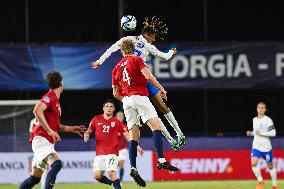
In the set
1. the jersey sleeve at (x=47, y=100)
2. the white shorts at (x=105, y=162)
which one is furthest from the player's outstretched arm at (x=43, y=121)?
the white shorts at (x=105, y=162)

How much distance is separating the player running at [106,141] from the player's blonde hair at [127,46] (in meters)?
2.85

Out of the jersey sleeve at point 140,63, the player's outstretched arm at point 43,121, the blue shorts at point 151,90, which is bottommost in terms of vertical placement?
the player's outstretched arm at point 43,121

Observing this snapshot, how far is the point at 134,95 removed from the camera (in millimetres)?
15438

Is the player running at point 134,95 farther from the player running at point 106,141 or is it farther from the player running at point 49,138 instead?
the player running at point 106,141

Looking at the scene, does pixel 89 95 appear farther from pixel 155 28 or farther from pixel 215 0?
pixel 155 28

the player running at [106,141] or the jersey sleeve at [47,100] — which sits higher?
the jersey sleeve at [47,100]

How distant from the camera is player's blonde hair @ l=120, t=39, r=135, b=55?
15.3m

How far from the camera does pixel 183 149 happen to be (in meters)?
25.8

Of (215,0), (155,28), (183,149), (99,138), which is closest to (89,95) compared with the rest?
(215,0)

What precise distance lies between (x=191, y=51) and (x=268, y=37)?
7146mm

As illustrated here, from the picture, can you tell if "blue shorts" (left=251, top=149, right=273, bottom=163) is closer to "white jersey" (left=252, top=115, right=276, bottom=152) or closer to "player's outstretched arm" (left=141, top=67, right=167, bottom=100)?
"white jersey" (left=252, top=115, right=276, bottom=152)

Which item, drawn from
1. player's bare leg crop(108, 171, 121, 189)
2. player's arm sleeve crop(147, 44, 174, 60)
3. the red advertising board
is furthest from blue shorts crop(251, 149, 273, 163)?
player's arm sleeve crop(147, 44, 174, 60)

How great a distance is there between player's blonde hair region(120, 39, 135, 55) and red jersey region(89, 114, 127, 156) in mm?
3342

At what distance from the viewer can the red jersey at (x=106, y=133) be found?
720 inches
